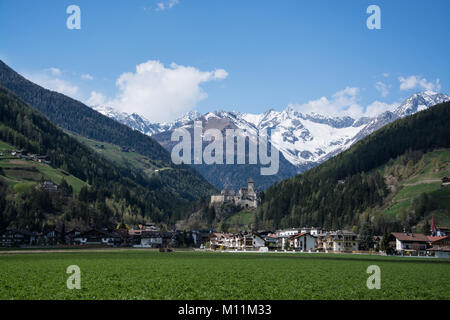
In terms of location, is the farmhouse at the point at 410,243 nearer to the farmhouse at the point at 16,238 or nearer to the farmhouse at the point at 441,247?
the farmhouse at the point at 441,247

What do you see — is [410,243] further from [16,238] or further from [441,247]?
[16,238]

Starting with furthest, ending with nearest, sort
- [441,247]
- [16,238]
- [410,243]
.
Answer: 1. [16,238]
2. [410,243]
3. [441,247]

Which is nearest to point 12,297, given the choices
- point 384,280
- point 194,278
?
point 194,278

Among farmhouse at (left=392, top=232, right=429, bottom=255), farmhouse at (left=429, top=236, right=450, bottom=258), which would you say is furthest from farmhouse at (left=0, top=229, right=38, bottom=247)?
farmhouse at (left=429, top=236, right=450, bottom=258)

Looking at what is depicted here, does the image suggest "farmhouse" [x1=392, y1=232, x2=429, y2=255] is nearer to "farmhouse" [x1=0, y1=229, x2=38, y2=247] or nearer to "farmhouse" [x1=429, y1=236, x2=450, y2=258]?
"farmhouse" [x1=429, y1=236, x2=450, y2=258]

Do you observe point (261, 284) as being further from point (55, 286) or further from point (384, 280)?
point (55, 286)

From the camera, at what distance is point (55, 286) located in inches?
1903

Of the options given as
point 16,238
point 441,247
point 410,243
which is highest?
point 16,238

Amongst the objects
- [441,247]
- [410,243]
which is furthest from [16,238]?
[441,247]

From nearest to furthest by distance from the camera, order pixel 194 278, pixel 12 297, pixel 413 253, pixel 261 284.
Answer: pixel 12 297
pixel 261 284
pixel 194 278
pixel 413 253

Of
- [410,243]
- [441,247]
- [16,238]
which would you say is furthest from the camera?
[16,238]

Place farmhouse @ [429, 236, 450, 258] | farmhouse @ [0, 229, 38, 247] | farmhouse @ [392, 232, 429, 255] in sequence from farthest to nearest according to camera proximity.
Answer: farmhouse @ [0, 229, 38, 247], farmhouse @ [392, 232, 429, 255], farmhouse @ [429, 236, 450, 258]
